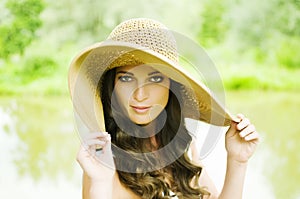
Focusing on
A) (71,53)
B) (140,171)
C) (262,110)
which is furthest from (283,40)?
(140,171)

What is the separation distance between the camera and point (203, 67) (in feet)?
3.26

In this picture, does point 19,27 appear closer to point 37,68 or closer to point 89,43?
point 37,68

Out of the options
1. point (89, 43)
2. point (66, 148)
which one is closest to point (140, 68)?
point (66, 148)

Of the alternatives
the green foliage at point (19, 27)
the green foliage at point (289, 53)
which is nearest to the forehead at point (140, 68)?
the green foliage at point (19, 27)

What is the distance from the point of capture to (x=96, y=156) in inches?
36.8

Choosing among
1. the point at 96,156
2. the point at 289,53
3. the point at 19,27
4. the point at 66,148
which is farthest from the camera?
the point at 289,53

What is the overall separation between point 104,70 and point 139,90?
68mm

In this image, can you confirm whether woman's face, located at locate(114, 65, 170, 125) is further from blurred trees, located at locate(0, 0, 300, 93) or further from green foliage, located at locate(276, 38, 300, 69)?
green foliage, located at locate(276, 38, 300, 69)

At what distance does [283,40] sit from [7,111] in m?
2.77

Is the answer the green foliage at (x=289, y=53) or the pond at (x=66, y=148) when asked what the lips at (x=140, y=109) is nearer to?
the pond at (x=66, y=148)

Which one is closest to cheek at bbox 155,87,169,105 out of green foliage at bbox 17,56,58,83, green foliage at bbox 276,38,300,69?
green foliage at bbox 17,56,58,83

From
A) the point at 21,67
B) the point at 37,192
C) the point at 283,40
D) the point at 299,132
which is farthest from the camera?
the point at 283,40

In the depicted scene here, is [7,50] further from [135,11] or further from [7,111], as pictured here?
[135,11]

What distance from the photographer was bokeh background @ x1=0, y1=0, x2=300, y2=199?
190 inches
